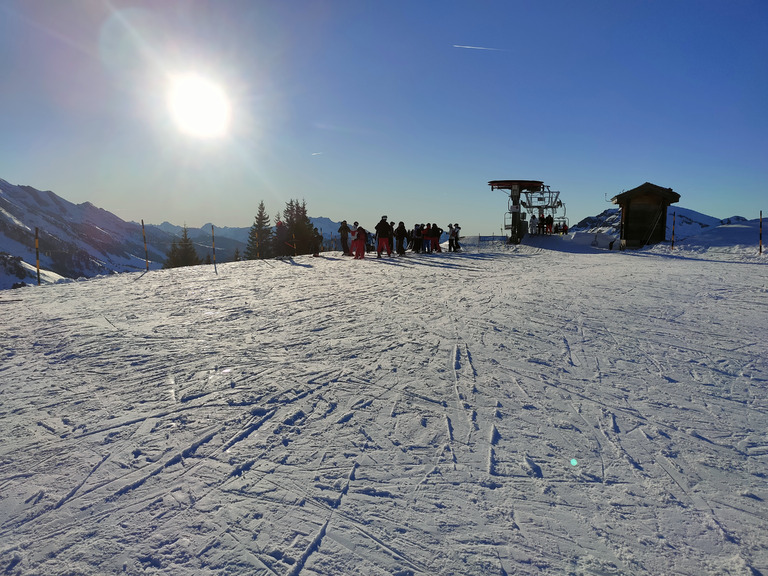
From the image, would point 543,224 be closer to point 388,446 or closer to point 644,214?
point 644,214

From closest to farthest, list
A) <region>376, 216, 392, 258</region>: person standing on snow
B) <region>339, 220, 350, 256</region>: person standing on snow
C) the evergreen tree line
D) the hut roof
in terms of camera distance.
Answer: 1. <region>376, 216, 392, 258</region>: person standing on snow
2. <region>339, 220, 350, 256</region>: person standing on snow
3. the hut roof
4. the evergreen tree line

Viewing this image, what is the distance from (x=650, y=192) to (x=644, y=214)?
1.25 m

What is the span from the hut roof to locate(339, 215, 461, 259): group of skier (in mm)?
9965

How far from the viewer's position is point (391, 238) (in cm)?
2050

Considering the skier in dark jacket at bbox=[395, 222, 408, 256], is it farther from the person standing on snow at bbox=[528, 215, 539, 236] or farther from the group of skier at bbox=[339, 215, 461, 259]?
the person standing on snow at bbox=[528, 215, 539, 236]

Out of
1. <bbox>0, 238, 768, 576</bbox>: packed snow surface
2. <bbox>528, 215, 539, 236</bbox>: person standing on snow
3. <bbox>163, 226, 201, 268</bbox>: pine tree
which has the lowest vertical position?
<bbox>0, 238, 768, 576</bbox>: packed snow surface

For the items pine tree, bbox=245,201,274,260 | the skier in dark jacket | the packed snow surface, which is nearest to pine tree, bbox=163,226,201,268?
pine tree, bbox=245,201,274,260

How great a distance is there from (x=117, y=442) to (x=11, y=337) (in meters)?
4.37

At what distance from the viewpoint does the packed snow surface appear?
7.20ft

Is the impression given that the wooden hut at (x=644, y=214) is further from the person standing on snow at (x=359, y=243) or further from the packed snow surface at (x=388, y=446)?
the packed snow surface at (x=388, y=446)

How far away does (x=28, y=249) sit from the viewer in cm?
14462

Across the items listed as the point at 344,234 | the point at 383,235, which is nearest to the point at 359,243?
the point at 383,235

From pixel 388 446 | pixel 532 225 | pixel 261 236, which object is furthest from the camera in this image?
pixel 261 236

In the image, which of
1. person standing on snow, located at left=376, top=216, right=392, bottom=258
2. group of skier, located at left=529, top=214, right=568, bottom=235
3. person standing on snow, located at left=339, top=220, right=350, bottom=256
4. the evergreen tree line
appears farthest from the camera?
the evergreen tree line
